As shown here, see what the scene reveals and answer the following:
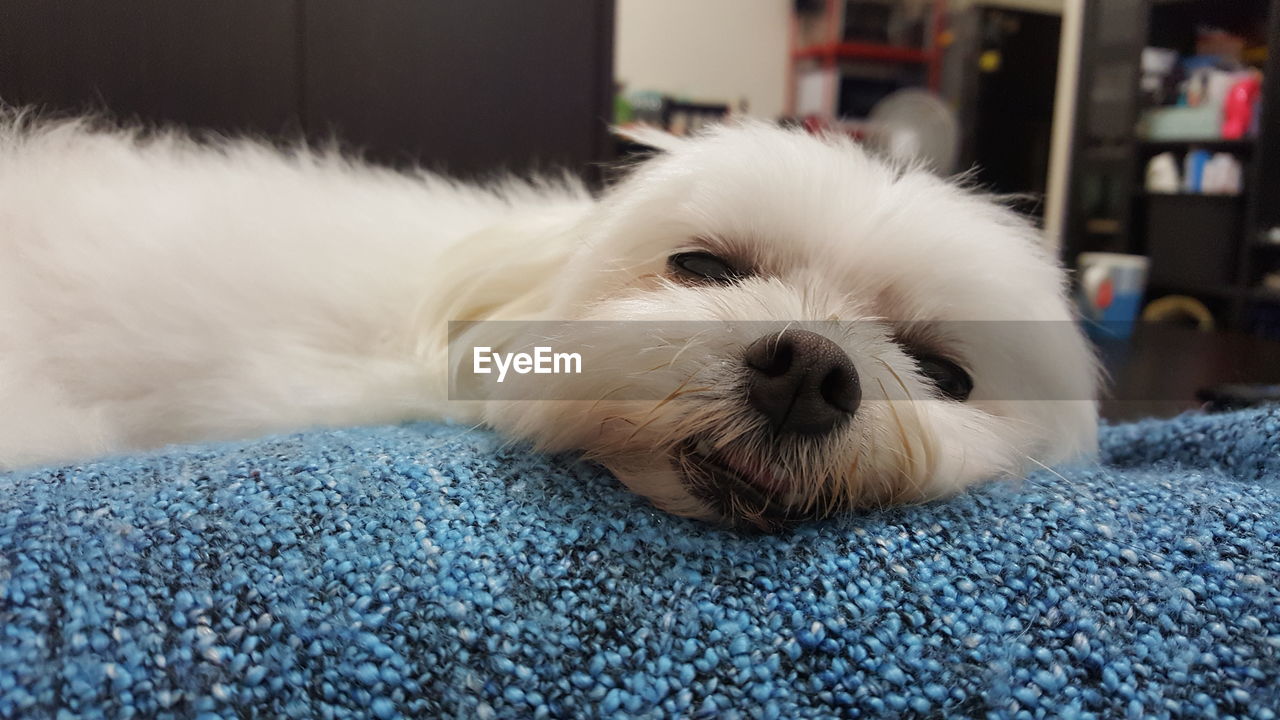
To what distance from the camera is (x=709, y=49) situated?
5.50 metres

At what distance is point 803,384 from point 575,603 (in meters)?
0.28

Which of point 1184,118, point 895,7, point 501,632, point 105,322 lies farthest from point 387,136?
point 895,7

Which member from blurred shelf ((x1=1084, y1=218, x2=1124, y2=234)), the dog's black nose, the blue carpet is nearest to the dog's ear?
the dog's black nose

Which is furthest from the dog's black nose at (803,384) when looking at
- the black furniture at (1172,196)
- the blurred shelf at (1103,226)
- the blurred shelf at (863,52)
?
the blurred shelf at (863,52)

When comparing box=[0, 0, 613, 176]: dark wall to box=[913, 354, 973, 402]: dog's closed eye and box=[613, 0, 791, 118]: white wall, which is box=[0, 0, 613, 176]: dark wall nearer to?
Answer: box=[913, 354, 973, 402]: dog's closed eye

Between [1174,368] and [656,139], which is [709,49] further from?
[656,139]

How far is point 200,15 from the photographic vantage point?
1.25 m

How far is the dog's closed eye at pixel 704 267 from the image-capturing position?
91 centimetres

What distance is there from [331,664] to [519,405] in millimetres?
360

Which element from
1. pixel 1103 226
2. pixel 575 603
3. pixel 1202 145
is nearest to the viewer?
pixel 575 603

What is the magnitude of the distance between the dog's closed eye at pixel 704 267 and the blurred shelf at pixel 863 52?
16.8ft

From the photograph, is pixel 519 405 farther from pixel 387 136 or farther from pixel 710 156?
pixel 387 136

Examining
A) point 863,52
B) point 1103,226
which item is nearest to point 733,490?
point 1103,226

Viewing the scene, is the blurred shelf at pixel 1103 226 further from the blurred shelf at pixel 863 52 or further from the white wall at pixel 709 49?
the white wall at pixel 709 49
